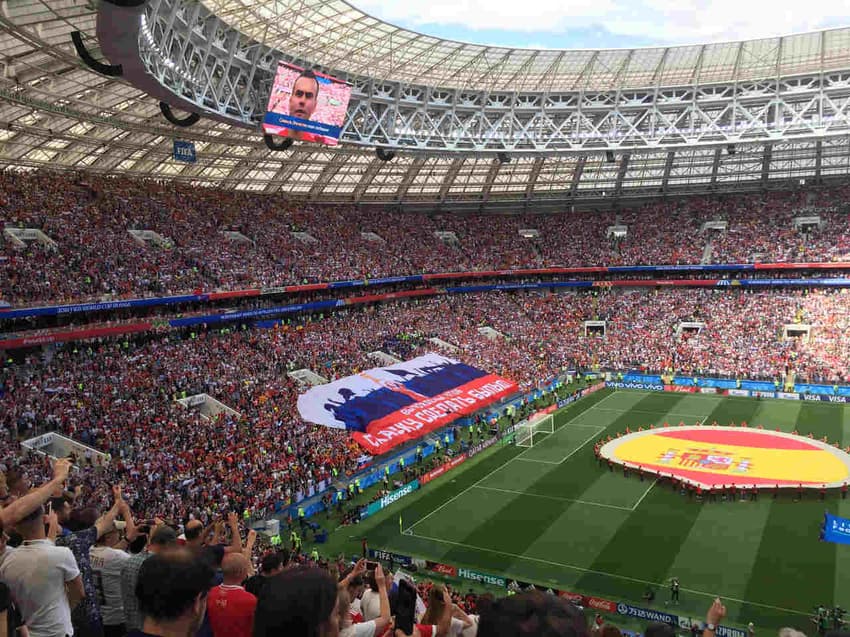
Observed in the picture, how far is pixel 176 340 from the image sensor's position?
42.8m

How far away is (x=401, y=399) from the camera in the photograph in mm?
40875

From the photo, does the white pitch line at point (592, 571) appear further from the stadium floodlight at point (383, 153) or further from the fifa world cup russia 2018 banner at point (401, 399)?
the stadium floodlight at point (383, 153)

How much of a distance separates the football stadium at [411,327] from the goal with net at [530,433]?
290 mm

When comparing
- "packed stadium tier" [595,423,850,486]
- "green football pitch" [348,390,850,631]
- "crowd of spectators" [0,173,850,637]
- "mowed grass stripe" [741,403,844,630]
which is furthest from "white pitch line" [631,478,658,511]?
"crowd of spectators" [0,173,850,637]

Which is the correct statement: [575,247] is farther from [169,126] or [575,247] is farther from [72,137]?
[72,137]

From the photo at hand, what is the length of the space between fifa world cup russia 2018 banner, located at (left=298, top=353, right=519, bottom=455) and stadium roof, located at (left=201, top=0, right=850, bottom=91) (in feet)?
62.3

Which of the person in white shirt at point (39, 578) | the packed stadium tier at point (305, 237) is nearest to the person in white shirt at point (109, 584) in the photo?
the person in white shirt at point (39, 578)

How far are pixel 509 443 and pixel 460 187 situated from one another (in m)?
39.5

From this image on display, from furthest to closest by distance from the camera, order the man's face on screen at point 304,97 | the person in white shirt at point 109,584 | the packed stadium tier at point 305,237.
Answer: the packed stadium tier at point 305,237 → the man's face on screen at point 304,97 → the person in white shirt at point 109,584

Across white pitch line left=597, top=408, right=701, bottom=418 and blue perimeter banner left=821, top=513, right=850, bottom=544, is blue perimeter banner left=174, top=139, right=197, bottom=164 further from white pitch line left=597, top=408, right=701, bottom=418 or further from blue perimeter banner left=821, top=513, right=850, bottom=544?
blue perimeter banner left=821, top=513, right=850, bottom=544

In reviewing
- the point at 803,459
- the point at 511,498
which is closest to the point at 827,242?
the point at 803,459

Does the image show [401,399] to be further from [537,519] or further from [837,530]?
[837,530]

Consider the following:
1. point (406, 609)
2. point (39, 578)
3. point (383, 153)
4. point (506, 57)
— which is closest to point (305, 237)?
point (383, 153)

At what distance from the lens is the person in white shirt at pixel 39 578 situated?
511 cm
